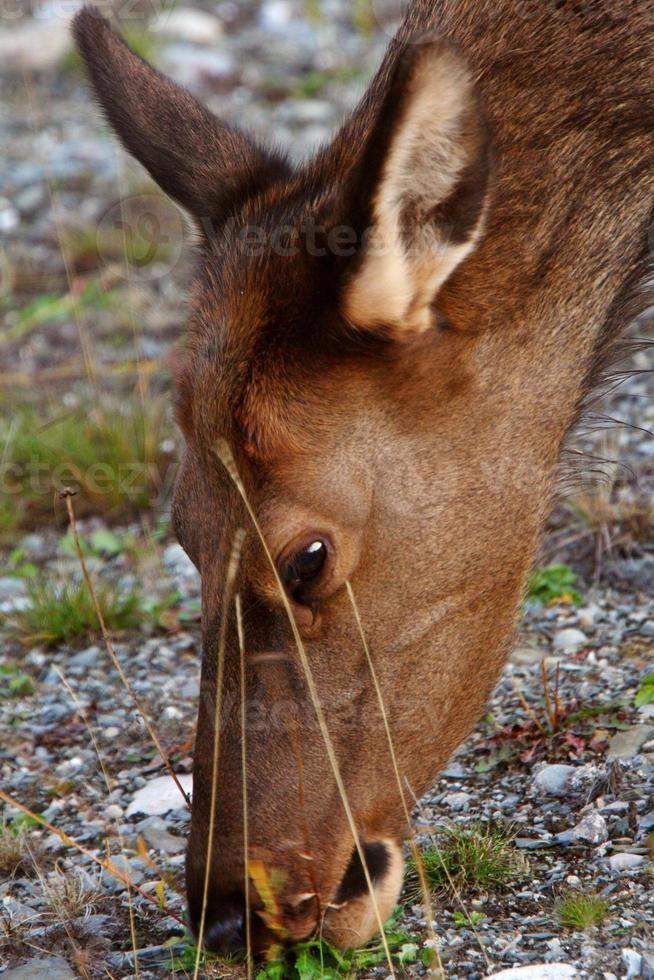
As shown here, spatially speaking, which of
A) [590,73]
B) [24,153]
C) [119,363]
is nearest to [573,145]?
[590,73]

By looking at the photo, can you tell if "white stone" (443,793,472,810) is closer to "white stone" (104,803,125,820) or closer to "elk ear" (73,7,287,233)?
"white stone" (104,803,125,820)

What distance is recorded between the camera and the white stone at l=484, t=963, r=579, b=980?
3482 mm

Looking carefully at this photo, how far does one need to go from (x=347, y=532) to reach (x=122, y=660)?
93.5 inches

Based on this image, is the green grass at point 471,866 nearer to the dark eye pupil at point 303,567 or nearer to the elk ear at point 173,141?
the dark eye pupil at point 303,567

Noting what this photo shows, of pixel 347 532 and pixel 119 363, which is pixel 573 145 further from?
pixel 119 363

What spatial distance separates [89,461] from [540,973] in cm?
430

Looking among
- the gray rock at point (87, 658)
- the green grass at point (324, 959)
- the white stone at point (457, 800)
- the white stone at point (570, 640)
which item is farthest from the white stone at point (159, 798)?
the white stone at point (570, 640)

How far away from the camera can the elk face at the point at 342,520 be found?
11.8 ft

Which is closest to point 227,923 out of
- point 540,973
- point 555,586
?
point 540,973

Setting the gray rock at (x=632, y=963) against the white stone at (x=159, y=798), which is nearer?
the gray rock at (x=632, y=963)

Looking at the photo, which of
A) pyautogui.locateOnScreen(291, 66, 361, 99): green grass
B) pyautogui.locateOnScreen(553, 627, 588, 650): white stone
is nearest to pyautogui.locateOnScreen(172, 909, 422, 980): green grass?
pyautogui.locateOnScreen(553, 627, 588, 650): white stone

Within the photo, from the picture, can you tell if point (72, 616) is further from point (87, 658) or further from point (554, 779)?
point (554, 779)

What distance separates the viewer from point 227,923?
3.57 m

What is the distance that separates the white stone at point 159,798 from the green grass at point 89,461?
7.63ft
